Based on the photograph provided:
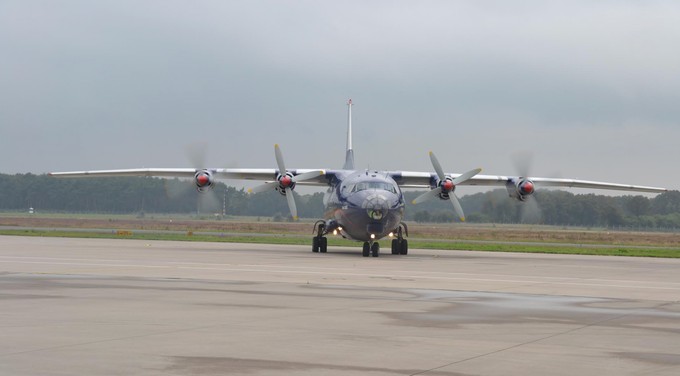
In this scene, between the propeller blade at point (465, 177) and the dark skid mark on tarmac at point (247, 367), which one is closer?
the dark skid mark on tarmac at point (247, 367)

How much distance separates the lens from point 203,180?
43281 mm

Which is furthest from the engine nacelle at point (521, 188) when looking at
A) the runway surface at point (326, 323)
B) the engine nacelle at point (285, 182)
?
the runway surface at point (326, 323)

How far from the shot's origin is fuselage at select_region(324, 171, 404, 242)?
122 feet

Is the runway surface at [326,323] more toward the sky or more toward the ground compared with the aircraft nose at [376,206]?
more toward the ground

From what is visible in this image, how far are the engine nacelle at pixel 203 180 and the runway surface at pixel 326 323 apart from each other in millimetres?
18123

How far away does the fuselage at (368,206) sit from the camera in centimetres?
3706

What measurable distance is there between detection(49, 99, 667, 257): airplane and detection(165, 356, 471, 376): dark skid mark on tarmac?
27173mm

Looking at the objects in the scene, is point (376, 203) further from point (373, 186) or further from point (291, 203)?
point (291, 203)

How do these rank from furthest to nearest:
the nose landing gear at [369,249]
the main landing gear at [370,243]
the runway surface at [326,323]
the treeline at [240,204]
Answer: the treeline at [240,204]
the main landing gear at [370,243]
the nose landing gear at [369,249]
the runway surface at [326,323]

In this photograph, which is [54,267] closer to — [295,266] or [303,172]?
[295,266]

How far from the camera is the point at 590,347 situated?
37.3 ft

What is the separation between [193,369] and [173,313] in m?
5.02

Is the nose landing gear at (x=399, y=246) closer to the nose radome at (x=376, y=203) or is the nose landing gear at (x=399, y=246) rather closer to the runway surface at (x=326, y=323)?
the nose radome at (x=376, y=203)

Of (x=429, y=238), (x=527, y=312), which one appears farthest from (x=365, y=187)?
(x=429, y=238)
